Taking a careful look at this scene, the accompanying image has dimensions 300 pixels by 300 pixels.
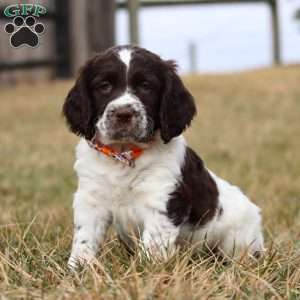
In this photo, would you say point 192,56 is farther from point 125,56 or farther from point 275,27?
point 125,56

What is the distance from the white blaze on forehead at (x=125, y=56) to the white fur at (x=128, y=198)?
1.62 feet

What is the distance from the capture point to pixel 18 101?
604 inches

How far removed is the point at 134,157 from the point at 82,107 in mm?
406

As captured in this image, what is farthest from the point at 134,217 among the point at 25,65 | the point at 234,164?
the point at 25,65

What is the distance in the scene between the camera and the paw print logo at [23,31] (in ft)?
15.4

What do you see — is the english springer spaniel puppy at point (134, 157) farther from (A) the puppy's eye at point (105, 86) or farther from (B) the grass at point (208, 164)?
(B) the grass at point (208, 164)

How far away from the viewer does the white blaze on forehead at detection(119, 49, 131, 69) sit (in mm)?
4137

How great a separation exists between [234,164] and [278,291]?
6.33 metres

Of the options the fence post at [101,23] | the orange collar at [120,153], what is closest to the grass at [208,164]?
the orange collar at [120,153]

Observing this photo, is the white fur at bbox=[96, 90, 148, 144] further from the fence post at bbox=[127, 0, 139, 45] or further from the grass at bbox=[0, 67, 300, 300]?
the fence post at bbox=[127, 0, 139, 45]

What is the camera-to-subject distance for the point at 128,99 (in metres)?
4.05

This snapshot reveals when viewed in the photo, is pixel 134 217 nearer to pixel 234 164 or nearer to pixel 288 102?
pixel 234 164

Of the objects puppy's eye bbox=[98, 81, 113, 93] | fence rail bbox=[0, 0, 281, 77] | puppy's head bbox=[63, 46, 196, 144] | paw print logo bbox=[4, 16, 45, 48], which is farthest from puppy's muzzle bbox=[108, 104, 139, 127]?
fence rail bbox=[0, 0, 281, 77]

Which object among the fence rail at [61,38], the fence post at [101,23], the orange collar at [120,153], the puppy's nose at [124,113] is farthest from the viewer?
the fence post at [101,23]
